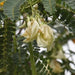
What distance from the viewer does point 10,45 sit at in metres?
0.97

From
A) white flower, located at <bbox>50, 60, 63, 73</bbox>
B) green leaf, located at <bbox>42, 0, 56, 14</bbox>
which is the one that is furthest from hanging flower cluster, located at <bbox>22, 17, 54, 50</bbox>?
white flower, located at <bbox>50, 60, 63, 73</bbox>

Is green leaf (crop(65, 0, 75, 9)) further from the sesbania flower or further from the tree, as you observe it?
the sesbania flower

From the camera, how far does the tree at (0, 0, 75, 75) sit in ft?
2.21

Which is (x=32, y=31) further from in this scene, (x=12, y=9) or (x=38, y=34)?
(x=12, y=9)

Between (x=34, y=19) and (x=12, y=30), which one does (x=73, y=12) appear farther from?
(x=12, y=30)

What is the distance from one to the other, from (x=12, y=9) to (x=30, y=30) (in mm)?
137

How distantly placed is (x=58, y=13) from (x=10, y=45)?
0.91 ft

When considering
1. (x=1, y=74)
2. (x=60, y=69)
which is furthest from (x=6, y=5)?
(x=60, y=69)

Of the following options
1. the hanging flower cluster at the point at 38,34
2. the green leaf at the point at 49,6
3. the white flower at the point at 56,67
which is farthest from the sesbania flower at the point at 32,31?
the white flower at the point at 56,67

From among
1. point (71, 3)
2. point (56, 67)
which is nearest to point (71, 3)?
point (71, 3)

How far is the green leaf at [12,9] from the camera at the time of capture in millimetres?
634

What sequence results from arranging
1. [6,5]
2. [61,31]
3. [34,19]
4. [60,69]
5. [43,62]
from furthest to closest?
[61,31] → [60,69] → [43,62] → [34,19] → [6,5]

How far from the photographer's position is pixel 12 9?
0.65 m

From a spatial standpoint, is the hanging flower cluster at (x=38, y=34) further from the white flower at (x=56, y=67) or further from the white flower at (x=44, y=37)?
the white flower at (x=56, y=67)
